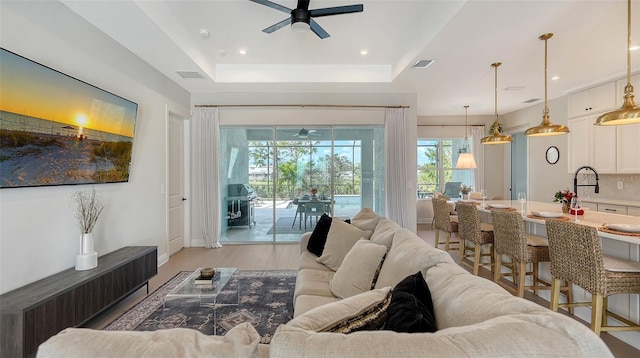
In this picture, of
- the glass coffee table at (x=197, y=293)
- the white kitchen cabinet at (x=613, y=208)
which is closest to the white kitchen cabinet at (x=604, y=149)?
the white kitchen cabinet at (x=613, y=208)

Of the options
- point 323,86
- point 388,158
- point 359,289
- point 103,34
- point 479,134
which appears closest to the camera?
point 359,289

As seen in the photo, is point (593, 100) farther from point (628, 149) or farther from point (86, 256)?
point (86, 256)

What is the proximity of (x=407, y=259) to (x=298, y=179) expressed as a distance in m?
4.05

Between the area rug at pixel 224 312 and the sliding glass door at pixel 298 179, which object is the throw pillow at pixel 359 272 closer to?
the area rug at pixel 224 312

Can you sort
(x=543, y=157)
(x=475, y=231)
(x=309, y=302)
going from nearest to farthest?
(x=309, y=302)
(x=475, y=231)
(x=543, y=157)

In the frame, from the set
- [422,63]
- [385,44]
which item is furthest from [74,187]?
[422,63]

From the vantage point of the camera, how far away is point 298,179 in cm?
566

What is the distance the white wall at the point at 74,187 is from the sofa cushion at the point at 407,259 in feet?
8.90

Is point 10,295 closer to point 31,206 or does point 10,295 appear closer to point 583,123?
point 31,206

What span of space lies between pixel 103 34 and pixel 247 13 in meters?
1.55

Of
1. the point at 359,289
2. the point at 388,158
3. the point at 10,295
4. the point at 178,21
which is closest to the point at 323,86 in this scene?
the point at 388,158

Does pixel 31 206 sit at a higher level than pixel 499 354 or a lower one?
higher

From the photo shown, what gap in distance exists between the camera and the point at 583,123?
16.6ft

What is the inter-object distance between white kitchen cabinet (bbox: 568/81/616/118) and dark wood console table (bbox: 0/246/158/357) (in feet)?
23.0
